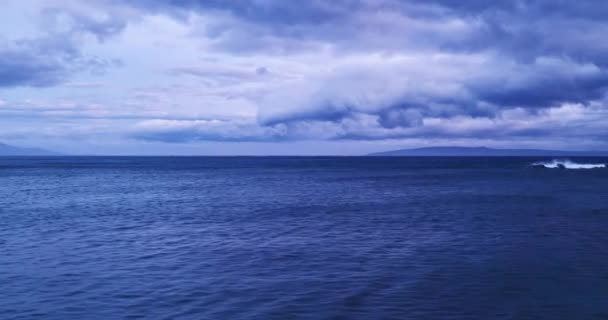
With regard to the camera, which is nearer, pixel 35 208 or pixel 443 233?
pixel 443 233

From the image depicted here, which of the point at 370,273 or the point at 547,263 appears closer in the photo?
the point at 370,273

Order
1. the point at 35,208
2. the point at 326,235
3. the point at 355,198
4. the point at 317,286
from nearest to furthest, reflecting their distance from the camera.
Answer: the point at 317,286
the point at 326,235
the point at 35,208
the point at 355,198

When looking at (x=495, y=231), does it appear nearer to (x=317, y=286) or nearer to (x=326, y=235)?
(x=326, y=235)

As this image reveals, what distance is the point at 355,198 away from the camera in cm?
6178

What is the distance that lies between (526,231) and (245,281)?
2222 cm

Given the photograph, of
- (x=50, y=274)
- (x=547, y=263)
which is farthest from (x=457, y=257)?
(x=50, y=274)

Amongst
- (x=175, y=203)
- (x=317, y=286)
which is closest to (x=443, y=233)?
(x=317, y=286)

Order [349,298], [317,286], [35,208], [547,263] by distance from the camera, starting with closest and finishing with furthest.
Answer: [349,298]
[317,286]
[547,263]
[35,208]

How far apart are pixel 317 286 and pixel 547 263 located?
11895mm

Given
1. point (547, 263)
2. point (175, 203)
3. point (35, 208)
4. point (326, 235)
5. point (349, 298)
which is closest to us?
point (349, 298)

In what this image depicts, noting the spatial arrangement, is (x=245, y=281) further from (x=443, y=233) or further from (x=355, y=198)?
(x=355, y=198)

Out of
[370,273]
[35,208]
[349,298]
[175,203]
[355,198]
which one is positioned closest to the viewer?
[349,298]

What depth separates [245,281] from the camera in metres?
20.8

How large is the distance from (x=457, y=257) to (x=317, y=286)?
903 cm
